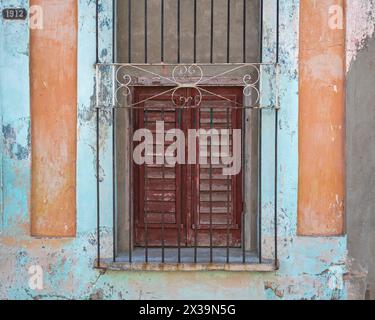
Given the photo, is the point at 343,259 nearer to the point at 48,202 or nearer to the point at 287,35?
the point at 287,35

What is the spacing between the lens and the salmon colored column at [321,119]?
4570 millimetres

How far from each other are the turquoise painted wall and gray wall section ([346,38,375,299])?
0.16 meters

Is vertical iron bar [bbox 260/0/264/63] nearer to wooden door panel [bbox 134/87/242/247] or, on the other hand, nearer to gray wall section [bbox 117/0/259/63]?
gray wall section [bbox 117/0/259/63]

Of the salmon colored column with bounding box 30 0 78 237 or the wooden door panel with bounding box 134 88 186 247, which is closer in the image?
the salmon colored column with bounding box 30 0 78 237

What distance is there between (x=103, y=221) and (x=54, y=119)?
91cm

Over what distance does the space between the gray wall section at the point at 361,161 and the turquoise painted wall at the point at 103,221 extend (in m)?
0.16

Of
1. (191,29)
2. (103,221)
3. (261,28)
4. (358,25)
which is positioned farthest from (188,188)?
(358,25)

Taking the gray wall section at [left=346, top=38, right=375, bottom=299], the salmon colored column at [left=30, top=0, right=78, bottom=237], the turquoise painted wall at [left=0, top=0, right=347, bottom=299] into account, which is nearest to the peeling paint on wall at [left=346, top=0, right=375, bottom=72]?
the gray wall section at [left=346, top=38, right=375, bottom=299]

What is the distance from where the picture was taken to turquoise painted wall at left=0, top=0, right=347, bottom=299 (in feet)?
15.0

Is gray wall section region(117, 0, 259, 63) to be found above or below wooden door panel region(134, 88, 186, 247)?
above

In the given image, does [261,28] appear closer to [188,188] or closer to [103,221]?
[188,188]

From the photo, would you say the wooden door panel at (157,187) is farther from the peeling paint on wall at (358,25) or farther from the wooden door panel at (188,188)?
the peeling paint on wall at (358,25)

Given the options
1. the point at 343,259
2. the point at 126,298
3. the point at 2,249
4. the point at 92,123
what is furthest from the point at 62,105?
the point at 343,259

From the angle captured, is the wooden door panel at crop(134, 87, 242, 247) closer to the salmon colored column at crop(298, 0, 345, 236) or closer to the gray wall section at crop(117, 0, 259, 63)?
the gray wall section at crop(117, 0, 259, 63)
